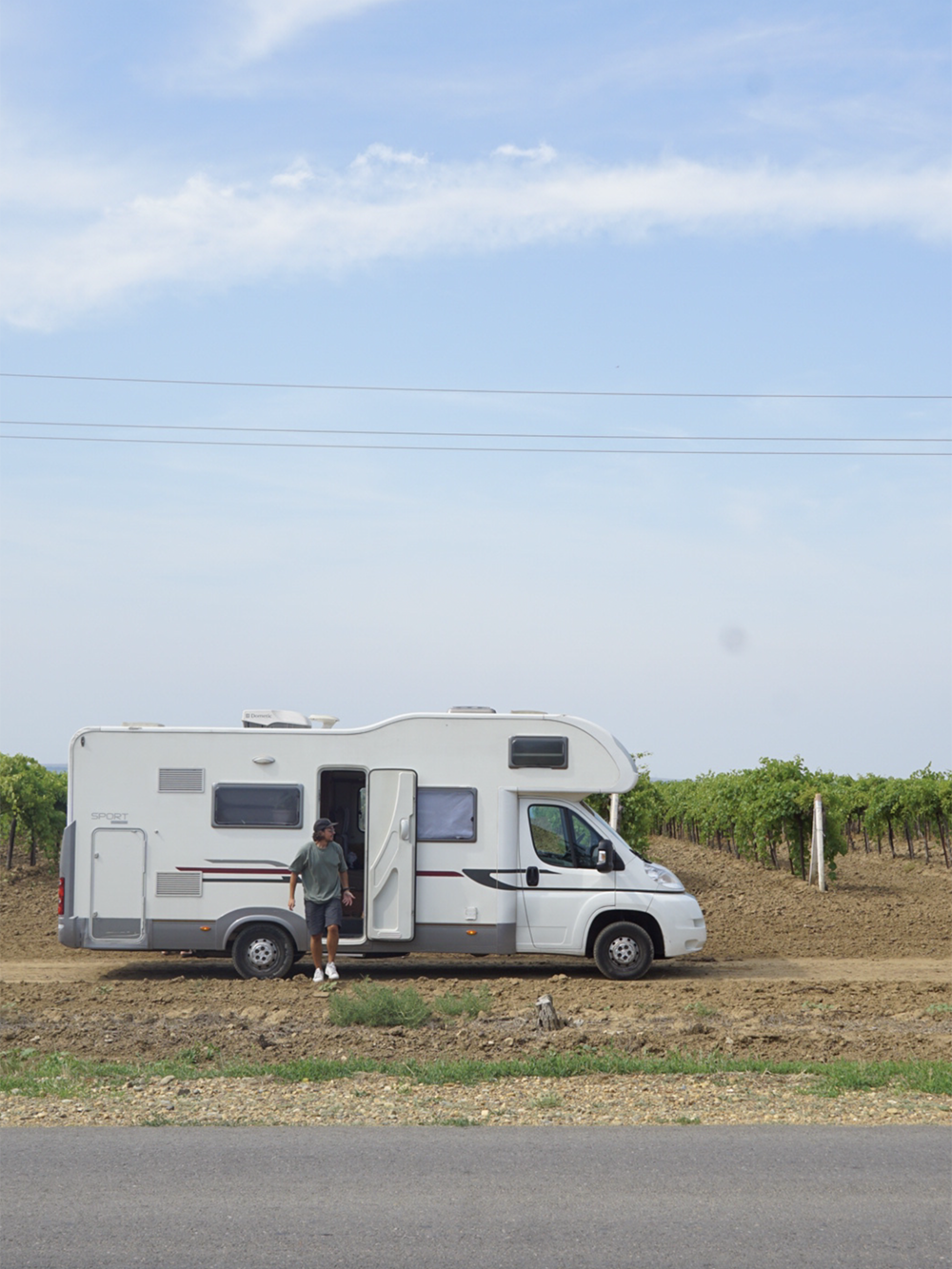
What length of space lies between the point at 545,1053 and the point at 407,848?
436cm

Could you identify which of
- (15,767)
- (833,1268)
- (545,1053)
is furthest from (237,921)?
(15,767)

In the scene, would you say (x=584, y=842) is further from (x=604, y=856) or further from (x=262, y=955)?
(x=262, y=955)

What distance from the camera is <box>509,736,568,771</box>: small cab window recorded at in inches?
530

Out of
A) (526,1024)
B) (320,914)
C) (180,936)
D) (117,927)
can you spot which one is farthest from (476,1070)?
(117,927)

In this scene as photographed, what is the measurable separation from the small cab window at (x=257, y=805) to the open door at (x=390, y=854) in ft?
2.67

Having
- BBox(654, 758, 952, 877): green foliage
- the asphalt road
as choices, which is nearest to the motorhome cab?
the asphalt road

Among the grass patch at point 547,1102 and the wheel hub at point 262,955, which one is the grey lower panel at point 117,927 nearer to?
the wheel hub at point 262,955

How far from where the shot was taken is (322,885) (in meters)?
12.7

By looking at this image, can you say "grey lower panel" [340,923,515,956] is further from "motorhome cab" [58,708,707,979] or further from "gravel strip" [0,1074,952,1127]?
"gravel strip" [0,1074,952,1127]

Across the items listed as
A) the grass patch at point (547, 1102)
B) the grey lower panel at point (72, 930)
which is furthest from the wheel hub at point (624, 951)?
the grey lower panel at point (72, 930)

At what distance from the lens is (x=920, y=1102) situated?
7.95 metres

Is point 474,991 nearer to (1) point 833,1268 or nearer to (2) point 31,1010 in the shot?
(2) point 31,1010

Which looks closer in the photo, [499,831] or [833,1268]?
[833,1268]

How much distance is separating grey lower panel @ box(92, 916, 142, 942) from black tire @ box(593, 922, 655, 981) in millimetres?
4873
